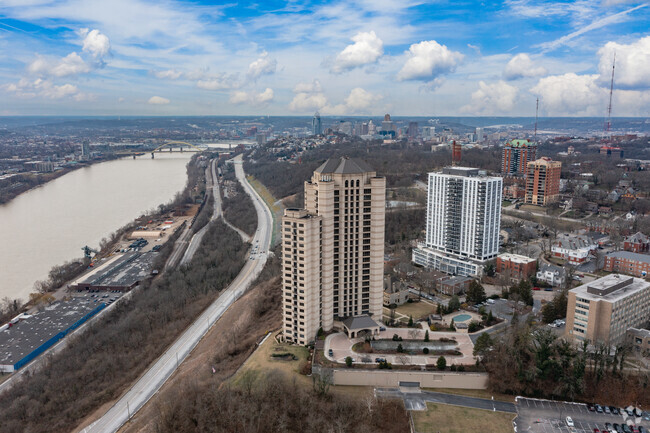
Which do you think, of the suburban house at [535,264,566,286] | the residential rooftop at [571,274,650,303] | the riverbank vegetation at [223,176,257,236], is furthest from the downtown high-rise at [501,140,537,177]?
the residential rooftop at [571,274,650,303]

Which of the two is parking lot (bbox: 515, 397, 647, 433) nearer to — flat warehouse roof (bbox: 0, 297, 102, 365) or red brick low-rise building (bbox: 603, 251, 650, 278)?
red brick low-rise building (bbox: 603, 251, 650, 278)

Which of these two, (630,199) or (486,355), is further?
(630,199)

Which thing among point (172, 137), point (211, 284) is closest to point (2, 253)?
point (211, 284)

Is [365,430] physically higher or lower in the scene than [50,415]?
higher

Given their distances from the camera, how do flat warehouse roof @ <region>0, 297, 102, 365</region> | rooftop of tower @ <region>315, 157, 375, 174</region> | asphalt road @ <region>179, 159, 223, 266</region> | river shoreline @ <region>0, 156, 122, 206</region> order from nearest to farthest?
1. rooftop of tower @ <region>315, 157, 375, 174</region>
2. flat warehouse roof @ <region>0, 297, 102, 365</region>
3. asphalt road @ <region>179, 159, 223, 266</region>
4. river shoreline @ <region>0, 156, 122, 206</region>

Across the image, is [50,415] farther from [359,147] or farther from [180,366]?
[359,147]

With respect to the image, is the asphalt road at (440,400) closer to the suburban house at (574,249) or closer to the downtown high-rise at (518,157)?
the suburban house at (574,249)

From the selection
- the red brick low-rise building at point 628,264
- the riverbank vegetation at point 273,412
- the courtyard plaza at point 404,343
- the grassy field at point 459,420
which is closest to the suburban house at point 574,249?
the red brick low-rise building at point 628,264
